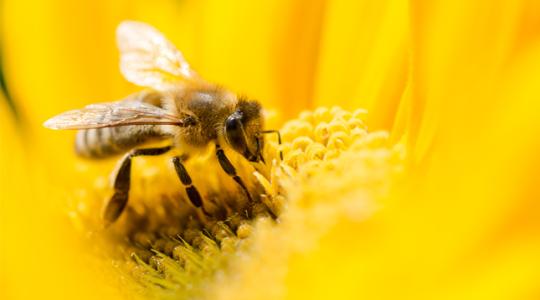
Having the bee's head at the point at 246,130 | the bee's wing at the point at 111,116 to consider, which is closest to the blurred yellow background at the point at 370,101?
the bee's wing at the point at 111,116

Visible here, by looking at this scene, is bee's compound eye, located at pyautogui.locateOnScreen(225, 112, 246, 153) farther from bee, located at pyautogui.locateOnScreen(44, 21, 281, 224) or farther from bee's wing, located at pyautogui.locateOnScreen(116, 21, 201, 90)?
bee's wing, located at pyautogui.locateOnScreen(116, 21, 201, 90)

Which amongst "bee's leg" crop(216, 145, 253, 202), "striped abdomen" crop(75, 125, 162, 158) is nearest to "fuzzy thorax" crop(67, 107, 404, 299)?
"bee's leg" crop(216, 145, 253, 202)

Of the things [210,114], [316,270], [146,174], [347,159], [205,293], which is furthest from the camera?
[146,174]

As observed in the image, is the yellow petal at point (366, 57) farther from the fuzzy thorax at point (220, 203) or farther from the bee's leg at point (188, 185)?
the bee's leg at point (188, 185)

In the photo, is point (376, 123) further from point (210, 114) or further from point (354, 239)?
point (354, 239)

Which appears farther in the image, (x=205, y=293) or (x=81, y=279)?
(x=205, y=293)

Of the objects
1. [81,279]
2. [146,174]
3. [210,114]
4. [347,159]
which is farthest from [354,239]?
[146,174]

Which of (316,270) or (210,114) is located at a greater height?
(210,114)
